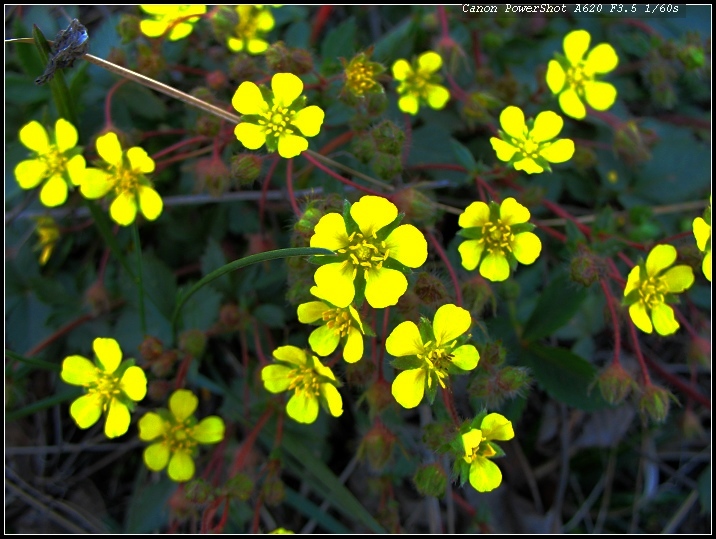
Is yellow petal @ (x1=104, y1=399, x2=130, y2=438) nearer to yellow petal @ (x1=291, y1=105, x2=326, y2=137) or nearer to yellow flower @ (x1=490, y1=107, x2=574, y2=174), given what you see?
yellow petal @ (x1=291, y1=105, x2=326, y2=137)

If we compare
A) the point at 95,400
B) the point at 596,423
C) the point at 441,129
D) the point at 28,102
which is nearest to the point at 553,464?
the point at 596,423

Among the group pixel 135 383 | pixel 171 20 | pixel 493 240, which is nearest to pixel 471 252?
pixel 493 240

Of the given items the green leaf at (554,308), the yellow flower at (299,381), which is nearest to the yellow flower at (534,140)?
the green leaf at (554,308)

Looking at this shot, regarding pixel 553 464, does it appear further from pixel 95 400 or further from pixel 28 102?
pixel 28 102

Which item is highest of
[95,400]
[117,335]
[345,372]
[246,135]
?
[246,135]

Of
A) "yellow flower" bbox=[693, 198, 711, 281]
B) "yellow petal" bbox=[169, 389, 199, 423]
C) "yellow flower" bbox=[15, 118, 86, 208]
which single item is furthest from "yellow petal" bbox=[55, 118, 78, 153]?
"yellow flower" bbox=[693, 198, 711, 281]
